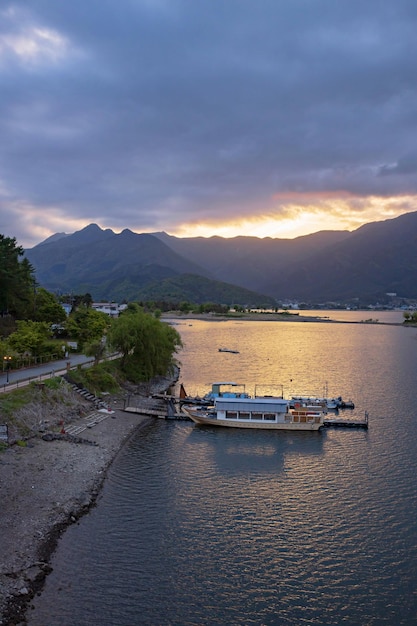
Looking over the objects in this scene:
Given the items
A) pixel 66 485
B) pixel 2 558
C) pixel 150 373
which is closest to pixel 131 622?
pixel 2 558

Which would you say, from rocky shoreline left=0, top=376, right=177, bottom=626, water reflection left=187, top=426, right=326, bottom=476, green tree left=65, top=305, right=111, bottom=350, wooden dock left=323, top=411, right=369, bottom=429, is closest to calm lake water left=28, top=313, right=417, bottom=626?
water reflection left=187, top=426, right=326, bottom=476

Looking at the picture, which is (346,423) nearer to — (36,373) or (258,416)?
(258,416)

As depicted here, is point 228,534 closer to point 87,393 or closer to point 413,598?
point 413,598

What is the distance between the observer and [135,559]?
79.7 feet

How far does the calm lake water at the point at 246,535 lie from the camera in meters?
20.9

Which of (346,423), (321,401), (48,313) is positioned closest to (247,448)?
(346,423)

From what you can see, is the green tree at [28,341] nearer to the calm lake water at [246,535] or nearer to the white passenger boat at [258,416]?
the calm lake water at [246,535]

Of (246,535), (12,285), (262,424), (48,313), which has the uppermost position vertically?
(12,285)

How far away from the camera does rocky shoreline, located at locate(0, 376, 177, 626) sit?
21062 mm

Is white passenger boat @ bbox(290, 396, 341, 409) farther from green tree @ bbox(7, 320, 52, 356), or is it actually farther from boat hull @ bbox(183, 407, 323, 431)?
green tree @ bbox(7, 320, 52, 356)

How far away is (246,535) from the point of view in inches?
1068

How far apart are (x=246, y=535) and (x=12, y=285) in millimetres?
68424

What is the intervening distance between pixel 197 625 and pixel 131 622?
2867 mm

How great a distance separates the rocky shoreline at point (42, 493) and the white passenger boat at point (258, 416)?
9684 mm
